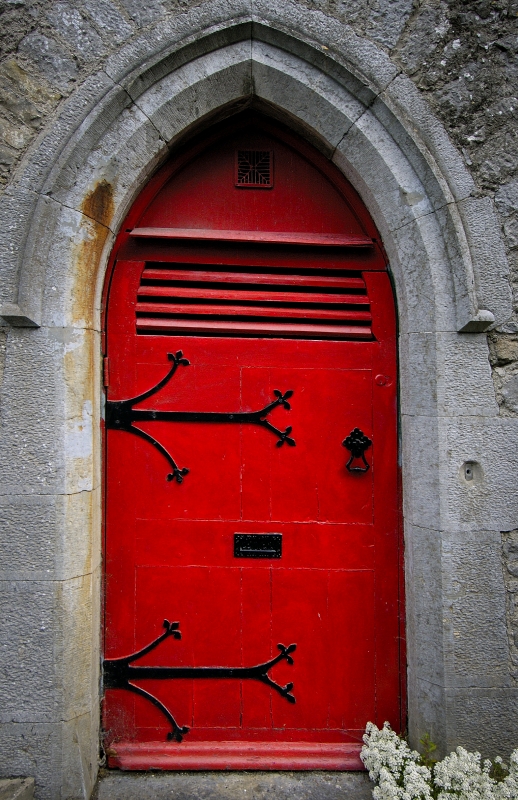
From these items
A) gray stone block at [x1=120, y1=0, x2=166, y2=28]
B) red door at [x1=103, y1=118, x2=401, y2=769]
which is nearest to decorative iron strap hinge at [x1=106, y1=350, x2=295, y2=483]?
red door at [x1=103, y1=118, x2=401, y2=769]

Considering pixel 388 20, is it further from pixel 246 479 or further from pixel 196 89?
pixel 246 479

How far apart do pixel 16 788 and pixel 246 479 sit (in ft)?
5.04

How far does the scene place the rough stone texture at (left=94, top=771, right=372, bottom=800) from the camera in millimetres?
2291

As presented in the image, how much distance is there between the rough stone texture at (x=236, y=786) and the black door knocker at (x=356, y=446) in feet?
4.53

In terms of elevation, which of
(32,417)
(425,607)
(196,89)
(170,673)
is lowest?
(170,673)

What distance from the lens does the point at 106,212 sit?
2.38 metres

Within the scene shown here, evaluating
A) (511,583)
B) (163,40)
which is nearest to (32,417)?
(163,40)

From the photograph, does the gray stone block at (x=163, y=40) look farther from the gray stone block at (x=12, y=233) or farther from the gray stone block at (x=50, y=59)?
the gray stone block at (x=12, y=233)

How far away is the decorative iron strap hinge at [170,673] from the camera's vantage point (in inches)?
97.3

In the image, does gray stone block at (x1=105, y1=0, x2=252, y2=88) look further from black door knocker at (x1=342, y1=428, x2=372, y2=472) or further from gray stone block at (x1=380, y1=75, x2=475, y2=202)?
black door knocker at (x1=342, y1=428, x2=372, y2=472)

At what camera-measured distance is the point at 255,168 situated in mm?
2633

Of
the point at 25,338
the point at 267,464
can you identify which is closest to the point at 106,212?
the point at 25,338

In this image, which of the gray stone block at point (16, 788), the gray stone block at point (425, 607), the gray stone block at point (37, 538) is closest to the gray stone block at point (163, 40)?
the gray stone block at point (37, 538)

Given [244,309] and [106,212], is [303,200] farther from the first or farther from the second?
[106,212]
